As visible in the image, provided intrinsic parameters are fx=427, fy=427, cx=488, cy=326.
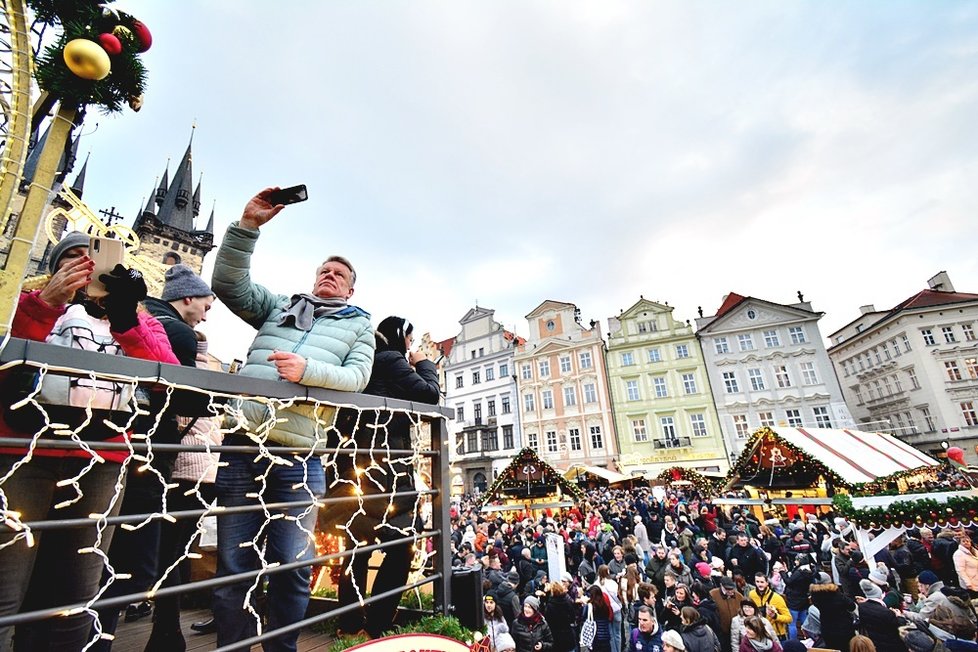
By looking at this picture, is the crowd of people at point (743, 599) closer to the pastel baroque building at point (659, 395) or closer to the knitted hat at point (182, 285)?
the knitted hat at point (182, 285)

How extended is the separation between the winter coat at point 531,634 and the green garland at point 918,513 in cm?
590

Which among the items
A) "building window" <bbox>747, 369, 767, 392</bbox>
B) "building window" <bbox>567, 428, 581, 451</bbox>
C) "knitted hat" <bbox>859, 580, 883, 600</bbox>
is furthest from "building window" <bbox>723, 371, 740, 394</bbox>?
"knitted hat" <bbox>859, 580, 883, 600</bbox>

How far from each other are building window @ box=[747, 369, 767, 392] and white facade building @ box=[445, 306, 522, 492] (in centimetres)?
1639

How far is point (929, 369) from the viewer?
28.8 m

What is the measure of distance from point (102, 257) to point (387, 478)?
6.45 ft

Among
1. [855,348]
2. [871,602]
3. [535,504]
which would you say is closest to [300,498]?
[871,602]

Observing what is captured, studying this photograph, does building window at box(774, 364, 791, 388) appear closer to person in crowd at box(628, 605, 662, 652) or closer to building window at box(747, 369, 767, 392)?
building window at box(747, 369, 767, 392)

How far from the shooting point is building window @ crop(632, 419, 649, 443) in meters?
29.3

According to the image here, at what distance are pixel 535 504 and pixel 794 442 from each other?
8086 mm

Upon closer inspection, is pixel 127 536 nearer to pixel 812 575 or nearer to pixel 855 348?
pixel 812 575

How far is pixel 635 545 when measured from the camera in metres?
9.50

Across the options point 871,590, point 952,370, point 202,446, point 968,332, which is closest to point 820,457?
point 871,590

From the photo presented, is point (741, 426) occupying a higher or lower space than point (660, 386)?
lower

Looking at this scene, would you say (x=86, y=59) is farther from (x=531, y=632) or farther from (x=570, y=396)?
(x=570, y=396)
